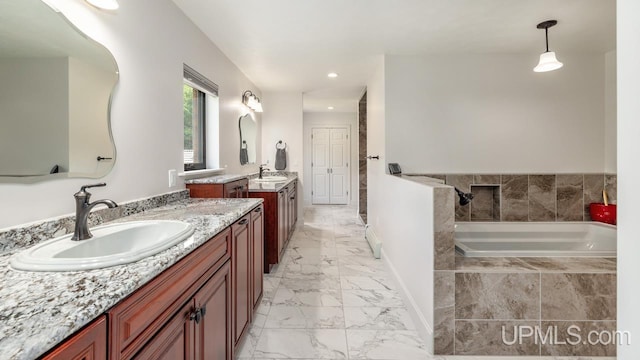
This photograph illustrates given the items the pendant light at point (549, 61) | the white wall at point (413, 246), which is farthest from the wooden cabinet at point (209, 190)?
the pendant light at point (549, 61)

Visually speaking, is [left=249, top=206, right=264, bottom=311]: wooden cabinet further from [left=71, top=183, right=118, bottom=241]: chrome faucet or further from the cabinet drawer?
[left=71, top=183, right=118, bottom=241]: chrome faucet

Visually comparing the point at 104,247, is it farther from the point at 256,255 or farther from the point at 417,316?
the point at 417,316

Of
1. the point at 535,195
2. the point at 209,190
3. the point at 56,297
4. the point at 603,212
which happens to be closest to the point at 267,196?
the point at 209,190

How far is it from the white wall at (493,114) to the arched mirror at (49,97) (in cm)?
255

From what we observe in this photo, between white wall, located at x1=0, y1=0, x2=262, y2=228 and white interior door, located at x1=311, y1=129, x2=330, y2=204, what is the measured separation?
4.93 m

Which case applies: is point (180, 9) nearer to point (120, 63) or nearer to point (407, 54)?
point (120, 63)

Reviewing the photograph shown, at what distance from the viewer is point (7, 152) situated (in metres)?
0.99

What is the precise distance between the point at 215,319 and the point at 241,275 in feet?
1.29

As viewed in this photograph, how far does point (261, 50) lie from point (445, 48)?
1.88 meters

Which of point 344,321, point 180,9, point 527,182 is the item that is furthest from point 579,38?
point 180,9

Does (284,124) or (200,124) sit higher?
(284,124)

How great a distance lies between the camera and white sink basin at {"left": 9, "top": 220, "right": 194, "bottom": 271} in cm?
77

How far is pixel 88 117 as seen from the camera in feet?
4.27
